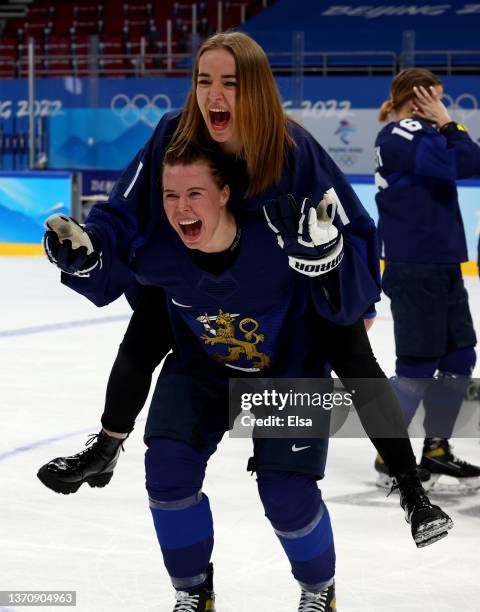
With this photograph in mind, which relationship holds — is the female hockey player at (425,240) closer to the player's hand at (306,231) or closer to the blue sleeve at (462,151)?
the blue sleeve at (462,151)

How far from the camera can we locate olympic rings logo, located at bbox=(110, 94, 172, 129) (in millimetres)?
11297

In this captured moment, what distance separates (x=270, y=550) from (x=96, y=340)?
3.81m

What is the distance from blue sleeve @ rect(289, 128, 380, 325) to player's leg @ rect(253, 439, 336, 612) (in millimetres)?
311

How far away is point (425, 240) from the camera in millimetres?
3854

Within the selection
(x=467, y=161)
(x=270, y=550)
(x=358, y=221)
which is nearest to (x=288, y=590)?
(x=270, y=550)

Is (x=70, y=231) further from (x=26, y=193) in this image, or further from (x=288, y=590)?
(x=26, y=193)

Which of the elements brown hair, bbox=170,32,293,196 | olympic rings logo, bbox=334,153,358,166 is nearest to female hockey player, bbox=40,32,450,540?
brown hair, bbox=170,32,293,196

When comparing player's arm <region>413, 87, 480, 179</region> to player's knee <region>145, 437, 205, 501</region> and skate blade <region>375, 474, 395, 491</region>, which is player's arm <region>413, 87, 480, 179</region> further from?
player's knee <region>145, 437, 205, 501</region>

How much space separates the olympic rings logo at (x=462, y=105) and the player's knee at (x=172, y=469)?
27.9 ft

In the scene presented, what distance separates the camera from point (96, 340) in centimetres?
687

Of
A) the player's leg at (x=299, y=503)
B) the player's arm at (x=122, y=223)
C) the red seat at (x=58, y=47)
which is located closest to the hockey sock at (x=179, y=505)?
the player's leg at (x=299, y=503)

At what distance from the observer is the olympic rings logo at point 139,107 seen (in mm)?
11297

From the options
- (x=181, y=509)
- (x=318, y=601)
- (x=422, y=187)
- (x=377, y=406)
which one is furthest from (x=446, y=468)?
(x=181, y=509)

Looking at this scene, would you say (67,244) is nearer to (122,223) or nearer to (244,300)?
(122,223)
